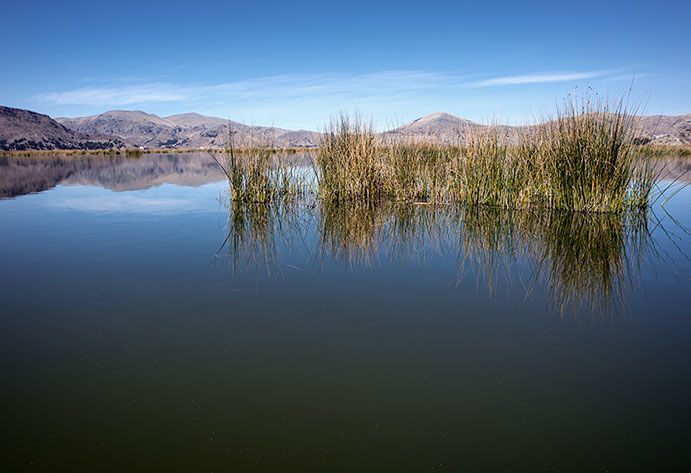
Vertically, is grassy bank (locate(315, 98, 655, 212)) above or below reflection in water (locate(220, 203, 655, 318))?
above

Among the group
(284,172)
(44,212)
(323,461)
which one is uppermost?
(284,172)

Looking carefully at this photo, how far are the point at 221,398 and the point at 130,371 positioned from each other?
67cm

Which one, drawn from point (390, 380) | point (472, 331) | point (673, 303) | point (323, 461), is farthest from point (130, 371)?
point (673, 303)

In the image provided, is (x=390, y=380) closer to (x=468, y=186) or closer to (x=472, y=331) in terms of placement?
(x=472, y=331)

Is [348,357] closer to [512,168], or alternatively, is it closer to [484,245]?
[484,245]

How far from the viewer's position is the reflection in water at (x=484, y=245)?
3.85 meters

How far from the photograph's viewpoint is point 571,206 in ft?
24.7

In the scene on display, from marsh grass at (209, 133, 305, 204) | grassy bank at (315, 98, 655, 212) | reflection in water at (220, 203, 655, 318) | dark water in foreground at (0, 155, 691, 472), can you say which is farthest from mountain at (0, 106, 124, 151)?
dark water in foreground at (0, 155, 691, 472)

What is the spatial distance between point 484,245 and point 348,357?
334 cm

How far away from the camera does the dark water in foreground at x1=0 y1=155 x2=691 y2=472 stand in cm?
176

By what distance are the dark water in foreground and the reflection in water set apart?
0.15 feet

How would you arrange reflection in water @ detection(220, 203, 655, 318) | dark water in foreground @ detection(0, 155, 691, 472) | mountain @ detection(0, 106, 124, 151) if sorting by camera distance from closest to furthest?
dark water in foreground @ detection(0, 155, 691, 472) < reflection in water @ detection(220, 203, 655, 318) < mountain @ detection(0, 106, 124, 151)

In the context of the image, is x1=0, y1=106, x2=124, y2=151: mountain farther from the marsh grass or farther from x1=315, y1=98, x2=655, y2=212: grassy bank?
x1=315, y1=98, x2=655, y2=212: grassy bank

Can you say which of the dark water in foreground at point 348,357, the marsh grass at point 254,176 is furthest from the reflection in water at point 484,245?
the marsh grass at point 254,176
